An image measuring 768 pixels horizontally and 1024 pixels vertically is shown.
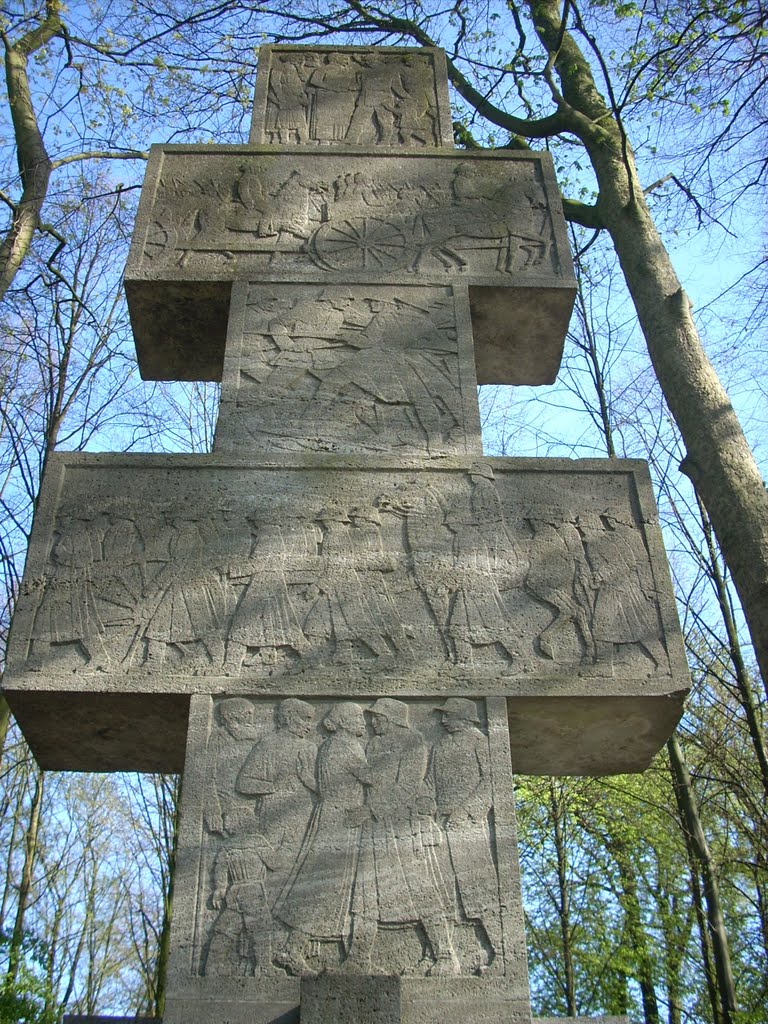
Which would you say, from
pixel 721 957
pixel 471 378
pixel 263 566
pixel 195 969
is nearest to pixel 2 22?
pixel 471 378

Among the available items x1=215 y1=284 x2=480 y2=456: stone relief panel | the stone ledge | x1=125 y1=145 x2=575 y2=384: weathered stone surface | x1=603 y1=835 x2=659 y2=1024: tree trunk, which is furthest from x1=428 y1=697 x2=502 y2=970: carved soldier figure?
x1=603 y1=835 x2=659 y2=1024: tree trunk

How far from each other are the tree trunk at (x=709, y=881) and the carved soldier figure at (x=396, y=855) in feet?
20.0

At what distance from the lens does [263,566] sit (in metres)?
5.12

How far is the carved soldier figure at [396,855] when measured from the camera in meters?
4.00

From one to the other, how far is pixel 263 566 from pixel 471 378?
1.93m

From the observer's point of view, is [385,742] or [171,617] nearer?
[385,742]

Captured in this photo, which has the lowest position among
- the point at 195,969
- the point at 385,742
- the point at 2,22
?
the point at 195,969

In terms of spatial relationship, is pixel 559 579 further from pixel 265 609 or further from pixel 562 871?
pixel 562 871

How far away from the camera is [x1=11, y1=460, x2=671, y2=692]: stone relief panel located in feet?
15.9

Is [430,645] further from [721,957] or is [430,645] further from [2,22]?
[2,22]

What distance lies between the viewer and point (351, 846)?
13.9ft

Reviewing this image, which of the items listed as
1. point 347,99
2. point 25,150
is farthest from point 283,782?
point 25,150

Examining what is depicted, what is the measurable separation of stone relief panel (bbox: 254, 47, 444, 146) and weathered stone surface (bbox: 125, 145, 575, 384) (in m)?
0.45

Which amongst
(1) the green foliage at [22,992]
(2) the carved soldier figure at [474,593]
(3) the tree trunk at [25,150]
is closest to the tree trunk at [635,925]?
(1) the green foliage at [22,992]
